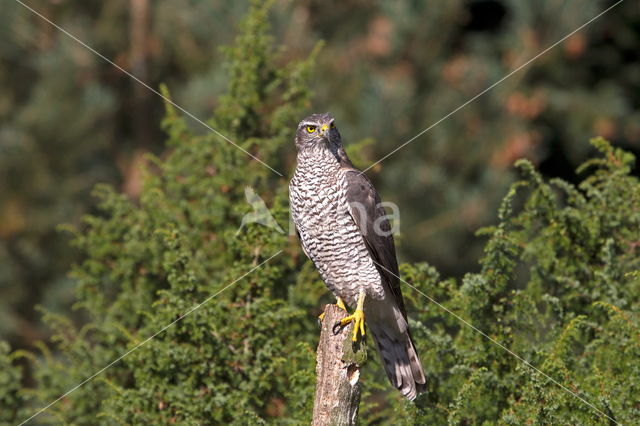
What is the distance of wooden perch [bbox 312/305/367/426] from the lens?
351 centimetres

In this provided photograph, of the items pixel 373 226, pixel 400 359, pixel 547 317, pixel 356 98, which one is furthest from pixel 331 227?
pixel 356 98

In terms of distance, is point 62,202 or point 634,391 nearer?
point 634,391

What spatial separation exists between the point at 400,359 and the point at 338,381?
0.82m

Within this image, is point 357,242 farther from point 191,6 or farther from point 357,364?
point 191,6

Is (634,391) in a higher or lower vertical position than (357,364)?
lower

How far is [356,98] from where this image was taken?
9.01m

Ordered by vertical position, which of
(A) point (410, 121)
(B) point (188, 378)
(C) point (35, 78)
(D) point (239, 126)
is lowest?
(B) point (188, 378)

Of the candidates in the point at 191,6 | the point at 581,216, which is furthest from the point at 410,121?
the point at 581,216

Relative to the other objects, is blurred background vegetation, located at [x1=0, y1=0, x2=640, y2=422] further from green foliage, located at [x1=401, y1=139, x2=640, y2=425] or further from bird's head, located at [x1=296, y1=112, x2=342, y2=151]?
bird's head, located at [x1=296, y1=112, x2=342, y2=151]

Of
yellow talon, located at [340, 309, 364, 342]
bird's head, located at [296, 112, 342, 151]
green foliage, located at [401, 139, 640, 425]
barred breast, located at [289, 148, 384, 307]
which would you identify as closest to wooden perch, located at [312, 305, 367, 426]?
yellow talon, located at [340, 309, 364, 342]

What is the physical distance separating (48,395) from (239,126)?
197cm

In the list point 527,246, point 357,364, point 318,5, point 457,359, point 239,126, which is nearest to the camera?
point 357,364

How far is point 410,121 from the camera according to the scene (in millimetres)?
8891

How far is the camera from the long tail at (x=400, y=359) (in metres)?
4.14
